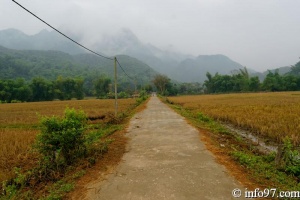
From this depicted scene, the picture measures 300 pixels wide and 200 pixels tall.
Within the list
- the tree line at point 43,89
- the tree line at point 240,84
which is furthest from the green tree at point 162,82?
the tree line at point 43,89

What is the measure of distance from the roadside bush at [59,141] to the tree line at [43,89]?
71463mm

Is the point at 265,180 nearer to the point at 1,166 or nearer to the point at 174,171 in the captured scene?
the point at 174,171

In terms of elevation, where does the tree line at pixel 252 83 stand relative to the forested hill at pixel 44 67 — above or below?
below

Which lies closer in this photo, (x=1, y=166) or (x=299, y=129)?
(x=1, y=166)

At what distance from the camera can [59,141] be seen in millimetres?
6504

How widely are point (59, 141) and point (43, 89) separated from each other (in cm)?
8191

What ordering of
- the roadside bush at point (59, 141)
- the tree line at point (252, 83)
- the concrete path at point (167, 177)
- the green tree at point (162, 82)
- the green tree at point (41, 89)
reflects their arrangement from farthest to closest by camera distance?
the green tree at point (162, 82) → the tree line at point (252, 83) → the green tree at point (41, 89) → the roadside bush at point (59, 141) → the concrete path at point (167, 177)

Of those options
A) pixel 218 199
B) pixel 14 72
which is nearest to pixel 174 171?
pixel 218 199

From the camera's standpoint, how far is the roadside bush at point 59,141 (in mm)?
6395

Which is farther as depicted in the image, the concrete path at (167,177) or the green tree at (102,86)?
the green tree at (102,86)

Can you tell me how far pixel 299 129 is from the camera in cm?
1054

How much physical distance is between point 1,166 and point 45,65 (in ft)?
469

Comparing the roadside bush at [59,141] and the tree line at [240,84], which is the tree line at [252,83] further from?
the roadside bush at [59,141]

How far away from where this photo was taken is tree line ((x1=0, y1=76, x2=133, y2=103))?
7215cm
